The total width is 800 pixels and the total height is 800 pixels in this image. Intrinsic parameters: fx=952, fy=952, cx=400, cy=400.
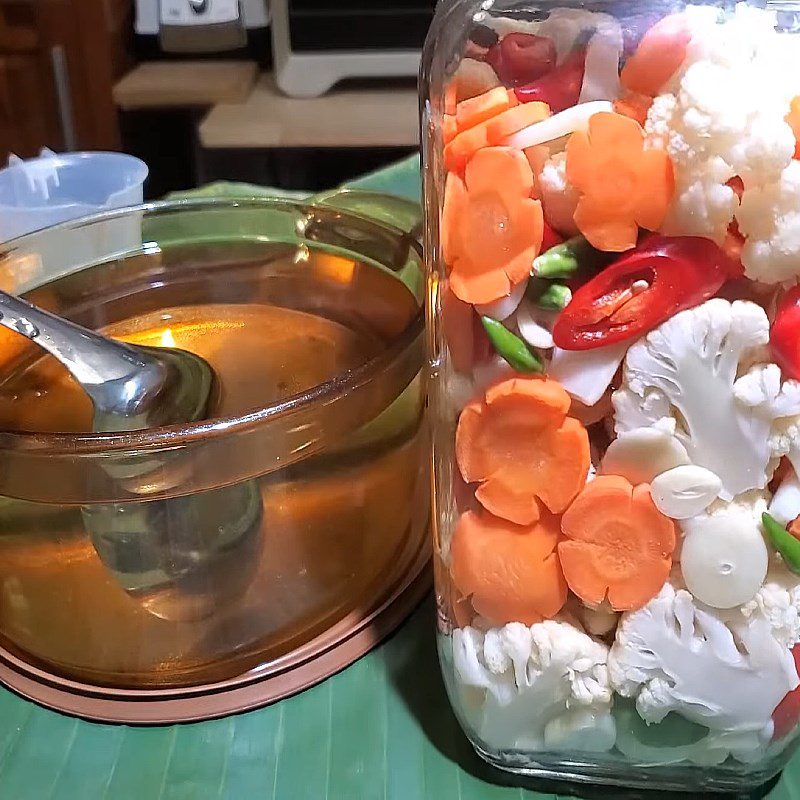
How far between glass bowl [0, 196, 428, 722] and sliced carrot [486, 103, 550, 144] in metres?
0.12

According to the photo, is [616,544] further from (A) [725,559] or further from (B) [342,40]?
(B) [342,40]

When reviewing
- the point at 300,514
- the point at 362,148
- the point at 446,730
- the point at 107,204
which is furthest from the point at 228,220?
the point at 362,148

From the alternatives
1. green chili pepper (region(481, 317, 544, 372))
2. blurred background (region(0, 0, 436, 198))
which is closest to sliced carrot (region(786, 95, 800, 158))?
green chili pepper (region(481, 317, 544, 372))

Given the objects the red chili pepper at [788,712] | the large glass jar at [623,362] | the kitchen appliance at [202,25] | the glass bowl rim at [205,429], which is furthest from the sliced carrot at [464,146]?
the kitchen appliance at [202,25]

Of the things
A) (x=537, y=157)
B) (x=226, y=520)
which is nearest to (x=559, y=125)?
(x=537, y=157)

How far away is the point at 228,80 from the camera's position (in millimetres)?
1197

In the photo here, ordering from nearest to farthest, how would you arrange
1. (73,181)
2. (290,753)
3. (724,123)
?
(724,123) → (290,753) → (73,181)

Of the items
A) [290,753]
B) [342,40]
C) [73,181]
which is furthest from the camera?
[342,40]

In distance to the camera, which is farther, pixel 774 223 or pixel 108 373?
pixel 108 373

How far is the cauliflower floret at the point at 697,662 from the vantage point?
0.33 m

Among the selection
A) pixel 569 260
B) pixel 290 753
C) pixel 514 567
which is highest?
pixel 569 260

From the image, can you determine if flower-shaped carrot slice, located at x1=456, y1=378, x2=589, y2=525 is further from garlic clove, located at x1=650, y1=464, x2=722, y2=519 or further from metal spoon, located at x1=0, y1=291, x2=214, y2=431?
metal spoon, located at x1=0, y1=291, x2=214, y2=431

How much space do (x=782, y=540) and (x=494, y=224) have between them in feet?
0.47

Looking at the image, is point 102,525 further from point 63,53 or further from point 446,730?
point 63,53
